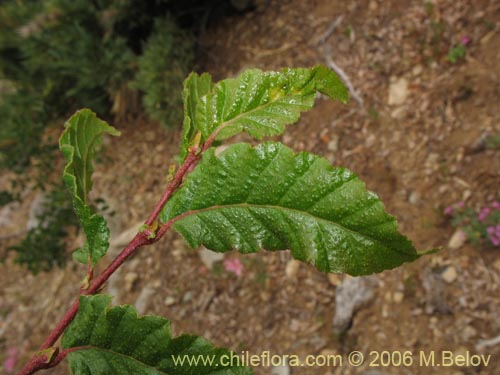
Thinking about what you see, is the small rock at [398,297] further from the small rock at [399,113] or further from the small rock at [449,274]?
the small rock at [399,113]

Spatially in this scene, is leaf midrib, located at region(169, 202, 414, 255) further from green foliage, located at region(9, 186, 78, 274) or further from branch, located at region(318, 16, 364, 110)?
branch, located at region(318, 16, 364, 110)

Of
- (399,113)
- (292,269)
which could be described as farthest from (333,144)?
(292,269)

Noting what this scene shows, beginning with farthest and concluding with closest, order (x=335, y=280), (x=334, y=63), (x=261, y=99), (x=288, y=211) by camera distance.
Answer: (x=334, y=63), (x=335, y=280), (x=261, y=99), (x=288, y=211)

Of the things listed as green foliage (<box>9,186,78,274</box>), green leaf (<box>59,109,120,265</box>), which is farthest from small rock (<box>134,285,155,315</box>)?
green leaf (<box>59,109,120,265</box>)

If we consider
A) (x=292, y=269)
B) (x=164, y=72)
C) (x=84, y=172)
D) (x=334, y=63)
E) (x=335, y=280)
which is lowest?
(x=335, y=280)

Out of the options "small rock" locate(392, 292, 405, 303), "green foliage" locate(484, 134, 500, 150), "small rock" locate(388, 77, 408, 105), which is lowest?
"small rock" locate(392, 292, 405, 303)

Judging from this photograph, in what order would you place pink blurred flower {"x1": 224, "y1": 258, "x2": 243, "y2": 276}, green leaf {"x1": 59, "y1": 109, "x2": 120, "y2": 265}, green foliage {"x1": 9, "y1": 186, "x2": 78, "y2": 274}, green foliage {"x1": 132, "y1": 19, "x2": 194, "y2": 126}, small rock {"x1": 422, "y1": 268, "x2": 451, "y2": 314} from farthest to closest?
green foliage {"x1": 132, "y1": 19, "x2": 194, "y2": 126} < pink blurred flower {"x1": 224, "y1": 258, "x2": 243, "y2": 276} < green foliage {"x1": 9, "y1": 186, "x2": 78, "y2": 274} < small rock {"x1": 422, "y1": 268, "x2": 451, "y2": 314} < green leaf {"x1": 59, "y1": 109, "x2": 120, "y2": 265}

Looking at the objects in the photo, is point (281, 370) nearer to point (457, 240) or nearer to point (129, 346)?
point (457, 240)
